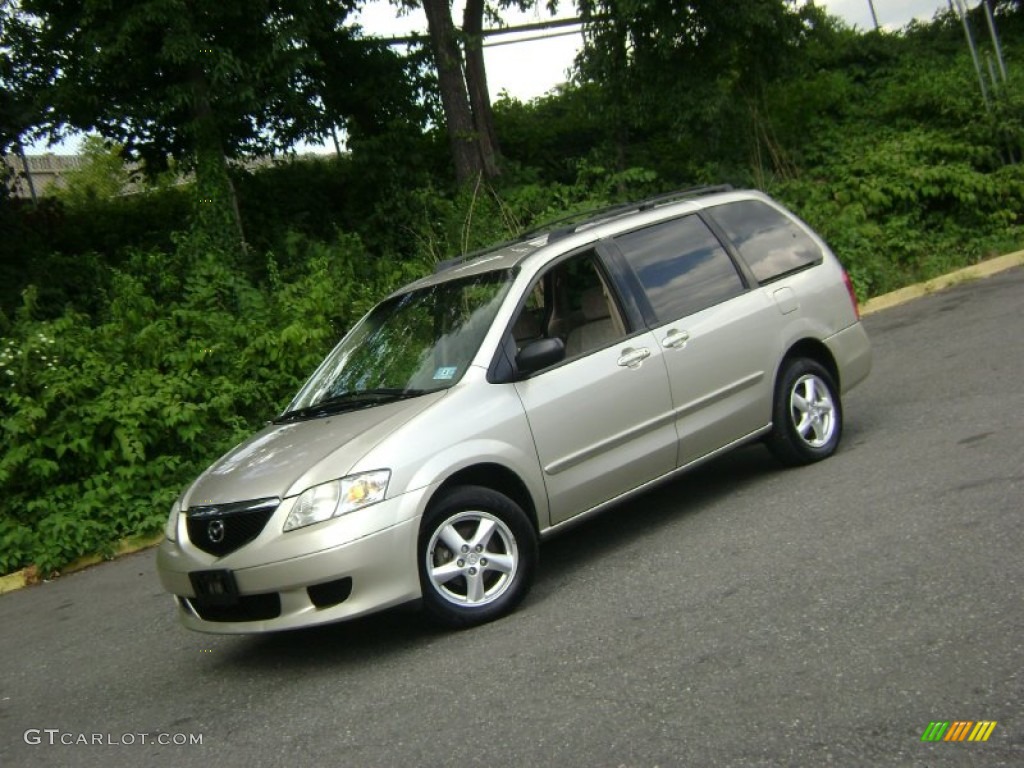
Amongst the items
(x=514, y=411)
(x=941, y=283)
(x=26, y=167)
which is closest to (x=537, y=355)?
(x=514, y=411)

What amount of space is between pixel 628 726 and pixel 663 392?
2.81 metres

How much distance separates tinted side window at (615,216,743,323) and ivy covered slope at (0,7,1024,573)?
4.93 metres

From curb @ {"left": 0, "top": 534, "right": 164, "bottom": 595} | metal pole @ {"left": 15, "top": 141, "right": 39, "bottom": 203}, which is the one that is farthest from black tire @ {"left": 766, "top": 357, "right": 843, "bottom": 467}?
metal pole @ {"left": 15, "top": 141, "right": 39, "bottom": 203}

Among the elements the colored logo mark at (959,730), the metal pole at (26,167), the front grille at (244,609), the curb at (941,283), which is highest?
the metal pole at (26,167)

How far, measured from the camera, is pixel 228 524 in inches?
219

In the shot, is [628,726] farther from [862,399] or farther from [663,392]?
[862,399]

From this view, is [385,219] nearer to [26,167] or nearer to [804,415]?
[26,167]

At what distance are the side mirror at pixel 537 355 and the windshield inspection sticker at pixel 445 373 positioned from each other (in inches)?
12.8

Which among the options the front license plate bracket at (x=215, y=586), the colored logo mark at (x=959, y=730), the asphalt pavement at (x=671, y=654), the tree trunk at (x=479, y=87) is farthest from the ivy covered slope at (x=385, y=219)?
the colored logo mark at (x=959, y=730)

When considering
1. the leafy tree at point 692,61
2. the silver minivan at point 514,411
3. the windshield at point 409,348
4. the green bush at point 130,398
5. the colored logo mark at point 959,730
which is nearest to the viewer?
the colored logo mark at point 959,730

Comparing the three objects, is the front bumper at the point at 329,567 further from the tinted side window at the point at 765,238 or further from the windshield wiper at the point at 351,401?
the tinted side window at the point at 765,238

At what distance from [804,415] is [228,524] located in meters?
3.87

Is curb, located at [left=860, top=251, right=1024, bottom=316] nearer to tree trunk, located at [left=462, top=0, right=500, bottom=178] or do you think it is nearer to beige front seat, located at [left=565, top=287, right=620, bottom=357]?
tree trunk, located at [left=462, top=0, right=500, bottom=178]

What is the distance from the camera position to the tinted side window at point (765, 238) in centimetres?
764
